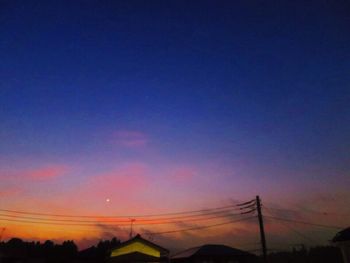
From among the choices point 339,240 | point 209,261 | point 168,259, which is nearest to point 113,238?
point 168,259

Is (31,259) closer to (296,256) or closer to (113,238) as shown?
(113,238)

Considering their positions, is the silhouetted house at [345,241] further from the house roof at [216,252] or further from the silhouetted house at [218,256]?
the house roof at [216,252]

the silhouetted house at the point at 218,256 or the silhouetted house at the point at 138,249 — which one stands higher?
the silhouetted house at the point at 138,249

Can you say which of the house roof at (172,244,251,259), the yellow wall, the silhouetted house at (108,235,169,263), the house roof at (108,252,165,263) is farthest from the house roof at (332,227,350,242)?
the yellow wall

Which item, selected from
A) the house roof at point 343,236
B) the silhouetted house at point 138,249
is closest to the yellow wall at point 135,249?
the silhouetted house at point 138,249

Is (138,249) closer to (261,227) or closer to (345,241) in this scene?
(261,227)

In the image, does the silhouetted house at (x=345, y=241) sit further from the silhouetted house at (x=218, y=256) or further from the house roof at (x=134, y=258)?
the house roof at (x=134, y=258)

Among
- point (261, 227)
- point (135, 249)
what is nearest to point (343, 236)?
point (261, 227)

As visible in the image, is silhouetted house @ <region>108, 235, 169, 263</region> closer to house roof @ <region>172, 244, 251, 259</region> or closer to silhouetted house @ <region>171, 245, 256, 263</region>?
silhouetted house @ <region>171, 245, 256, 263</region>

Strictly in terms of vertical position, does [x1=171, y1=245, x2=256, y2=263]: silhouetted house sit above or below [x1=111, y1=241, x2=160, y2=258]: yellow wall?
below

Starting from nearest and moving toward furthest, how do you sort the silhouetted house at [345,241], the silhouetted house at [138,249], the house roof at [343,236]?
1. the house roof at [343,236]
2. the silhouetted house at [345,241]
3. the silhouetted house at [138,249]

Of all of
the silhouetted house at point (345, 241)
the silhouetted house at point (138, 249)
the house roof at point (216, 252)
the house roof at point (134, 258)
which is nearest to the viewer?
the silhouetted house at point (345, 241)

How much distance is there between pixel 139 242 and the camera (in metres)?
39.1

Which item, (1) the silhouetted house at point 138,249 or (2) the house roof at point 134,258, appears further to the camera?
(1) the silhouetted house at point 138,249
